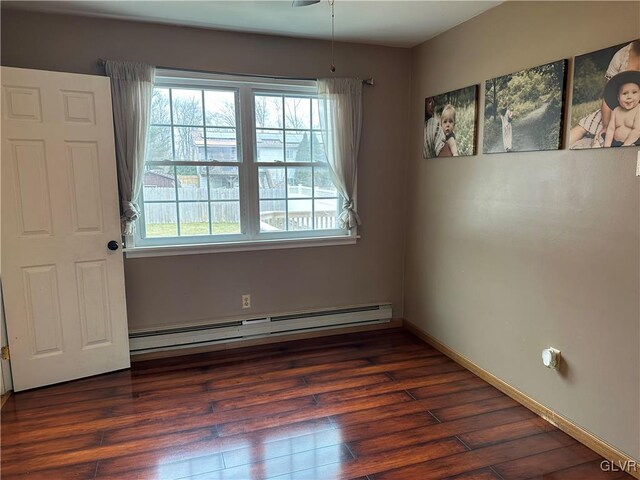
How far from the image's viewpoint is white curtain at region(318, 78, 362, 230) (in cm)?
338

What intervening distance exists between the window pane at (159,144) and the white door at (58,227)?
335 mm

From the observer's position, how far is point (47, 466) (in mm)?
2029

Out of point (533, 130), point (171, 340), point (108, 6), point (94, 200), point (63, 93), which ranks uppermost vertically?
point (108, 6)

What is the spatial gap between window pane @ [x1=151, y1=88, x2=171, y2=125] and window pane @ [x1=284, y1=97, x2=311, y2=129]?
3.00ft

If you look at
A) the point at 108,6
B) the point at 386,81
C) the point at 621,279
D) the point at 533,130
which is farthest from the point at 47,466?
the point at 386,81

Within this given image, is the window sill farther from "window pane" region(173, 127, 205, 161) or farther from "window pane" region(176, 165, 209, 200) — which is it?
"window pane" region(173, 127, 205, 161)

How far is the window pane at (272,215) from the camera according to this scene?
3422 mm

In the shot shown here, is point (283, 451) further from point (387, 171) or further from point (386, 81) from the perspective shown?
point (386, 81)

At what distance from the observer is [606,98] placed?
1.99 meters

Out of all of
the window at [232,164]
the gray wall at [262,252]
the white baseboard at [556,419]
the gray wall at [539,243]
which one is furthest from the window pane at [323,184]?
the white baseboard at [556,419]

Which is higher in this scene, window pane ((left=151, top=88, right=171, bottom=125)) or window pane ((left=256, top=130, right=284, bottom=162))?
window pane ((left=151, top=88, right=171, bottom=125))

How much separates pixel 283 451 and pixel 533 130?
2265 millimetres

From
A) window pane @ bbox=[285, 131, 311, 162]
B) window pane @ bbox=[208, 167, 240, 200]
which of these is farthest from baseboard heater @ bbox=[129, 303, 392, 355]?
window pane @ bbox=[285, 131, 311, 162]

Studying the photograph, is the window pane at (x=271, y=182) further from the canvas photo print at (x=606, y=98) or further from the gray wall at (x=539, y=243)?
the canvas photo print at (x=606, y=98)
